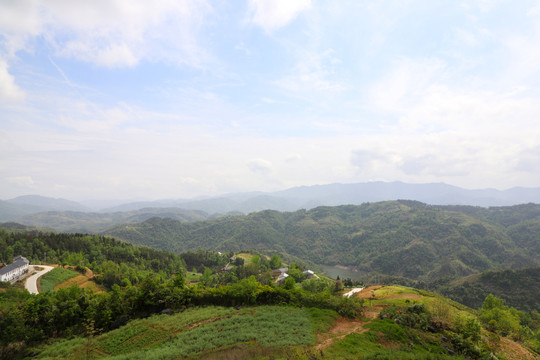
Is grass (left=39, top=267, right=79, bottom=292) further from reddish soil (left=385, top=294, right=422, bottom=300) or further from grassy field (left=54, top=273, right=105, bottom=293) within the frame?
reddish soil (left=385, top=294, right=422, bottom=300)

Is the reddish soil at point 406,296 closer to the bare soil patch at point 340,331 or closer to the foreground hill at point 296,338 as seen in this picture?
the foreground hill at point 296,338

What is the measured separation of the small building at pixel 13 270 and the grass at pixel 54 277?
178 inches

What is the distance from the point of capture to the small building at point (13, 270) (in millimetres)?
47522

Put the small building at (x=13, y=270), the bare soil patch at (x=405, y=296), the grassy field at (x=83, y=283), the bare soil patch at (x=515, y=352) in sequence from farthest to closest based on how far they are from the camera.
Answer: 1. the grassy field at (x=83, y=283)
2. the small building at (x=13, y=270)
3. the bare soil patch at (x=405, y=296)
4. the bare soil patch at (x=515, y=352)

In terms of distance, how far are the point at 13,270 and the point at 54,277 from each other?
7.83 meters

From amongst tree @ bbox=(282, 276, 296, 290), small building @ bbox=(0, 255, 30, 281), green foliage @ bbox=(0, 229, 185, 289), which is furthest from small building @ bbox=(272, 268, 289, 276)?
small building @ bbox=(0, 255, 30, 281)

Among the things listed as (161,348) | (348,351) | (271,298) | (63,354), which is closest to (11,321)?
(63,354)

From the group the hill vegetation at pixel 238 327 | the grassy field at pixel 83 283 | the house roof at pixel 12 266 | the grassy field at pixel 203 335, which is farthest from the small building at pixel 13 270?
the grassy field at pixel 203 335

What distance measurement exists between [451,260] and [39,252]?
226626 mm

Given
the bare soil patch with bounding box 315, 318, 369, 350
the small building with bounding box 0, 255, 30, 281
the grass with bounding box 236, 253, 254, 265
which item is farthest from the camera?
the grass with bounding box 236, 253, 254, 265

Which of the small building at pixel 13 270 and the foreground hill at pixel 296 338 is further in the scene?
the small building at pixel 13 270

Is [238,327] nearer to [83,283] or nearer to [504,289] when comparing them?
[83,283]

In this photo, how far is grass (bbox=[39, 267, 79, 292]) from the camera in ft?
170

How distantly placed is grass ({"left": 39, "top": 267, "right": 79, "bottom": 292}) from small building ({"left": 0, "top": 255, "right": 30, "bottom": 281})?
14.8ft
